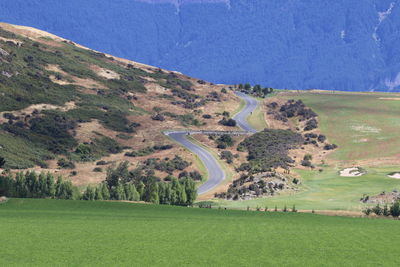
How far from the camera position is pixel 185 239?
46.8 meters

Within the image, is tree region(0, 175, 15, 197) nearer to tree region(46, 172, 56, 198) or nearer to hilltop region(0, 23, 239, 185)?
tree region(46, 172, 56, 198)

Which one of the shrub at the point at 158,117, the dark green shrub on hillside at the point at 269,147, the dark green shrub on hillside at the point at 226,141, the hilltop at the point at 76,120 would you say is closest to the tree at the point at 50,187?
the hilltop at the point at 76,120

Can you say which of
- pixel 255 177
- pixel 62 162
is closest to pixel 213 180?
pixel 255 177

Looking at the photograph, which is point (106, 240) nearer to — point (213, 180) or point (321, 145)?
point (213, 180)

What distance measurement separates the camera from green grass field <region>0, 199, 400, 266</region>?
3888 centimetres

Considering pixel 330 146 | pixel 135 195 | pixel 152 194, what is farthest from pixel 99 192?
pixel 330 146

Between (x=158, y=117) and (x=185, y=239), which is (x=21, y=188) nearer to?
(x=185, y=239)

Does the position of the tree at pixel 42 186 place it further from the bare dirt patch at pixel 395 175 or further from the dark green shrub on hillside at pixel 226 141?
the dark green shrub on hillside at pixel 226 141

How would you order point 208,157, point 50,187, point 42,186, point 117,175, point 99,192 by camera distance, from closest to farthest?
point 99,192, point 42,186, point 50,187, point 117,175, point 208,157

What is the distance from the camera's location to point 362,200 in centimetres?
9081

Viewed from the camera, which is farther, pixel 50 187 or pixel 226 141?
pixel 226 141

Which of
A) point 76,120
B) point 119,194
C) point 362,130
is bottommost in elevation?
point 119,194

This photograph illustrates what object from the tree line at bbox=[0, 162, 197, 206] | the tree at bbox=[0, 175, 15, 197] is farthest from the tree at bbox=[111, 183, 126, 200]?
the tree at bbox=[0, 175, 15, 197]

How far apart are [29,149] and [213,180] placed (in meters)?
38.6
